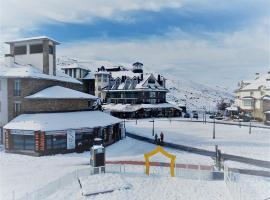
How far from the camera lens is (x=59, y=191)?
19.0 m

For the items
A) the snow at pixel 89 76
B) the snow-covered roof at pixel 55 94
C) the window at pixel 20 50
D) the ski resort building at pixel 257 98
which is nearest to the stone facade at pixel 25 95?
the snow-covered roof at pixel 55 94

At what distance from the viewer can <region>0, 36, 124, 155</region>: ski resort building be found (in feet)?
101

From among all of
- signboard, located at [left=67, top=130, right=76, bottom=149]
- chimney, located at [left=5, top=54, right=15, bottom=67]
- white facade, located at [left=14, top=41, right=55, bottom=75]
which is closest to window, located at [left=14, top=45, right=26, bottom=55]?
white facade, located at [left=14, top=41, right=55, bottom=75]

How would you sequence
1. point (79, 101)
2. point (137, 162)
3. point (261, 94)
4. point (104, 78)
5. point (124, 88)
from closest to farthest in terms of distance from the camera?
1. point (137, 162)
2. point (79, 101)
3. point (261, 94)
4. point (124, 88)
5. point (104, 78)

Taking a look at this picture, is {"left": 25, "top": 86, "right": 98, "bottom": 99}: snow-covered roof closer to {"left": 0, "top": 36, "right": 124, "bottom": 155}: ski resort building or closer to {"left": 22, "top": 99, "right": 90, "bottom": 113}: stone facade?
{"left": 0, "top": 36, "right": 124, "bottom": 155}: ski resort building

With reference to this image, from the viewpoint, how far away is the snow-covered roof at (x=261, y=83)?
2674 inches

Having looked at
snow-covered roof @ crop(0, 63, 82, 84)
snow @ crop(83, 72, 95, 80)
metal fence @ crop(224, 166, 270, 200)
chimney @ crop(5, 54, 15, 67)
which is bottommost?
metal fence @ crop(224, 166, 270, 200)

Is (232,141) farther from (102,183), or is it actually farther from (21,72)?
(21,72)

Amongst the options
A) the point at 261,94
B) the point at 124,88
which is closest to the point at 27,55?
the point at 124,88

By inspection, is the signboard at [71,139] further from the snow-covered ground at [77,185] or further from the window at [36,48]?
the window at [36,48]

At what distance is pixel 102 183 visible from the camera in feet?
65.9

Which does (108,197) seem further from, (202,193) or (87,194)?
(202,193)

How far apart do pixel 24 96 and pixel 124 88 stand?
43.7 m

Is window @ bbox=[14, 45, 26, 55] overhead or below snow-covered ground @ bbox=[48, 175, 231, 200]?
overhead
